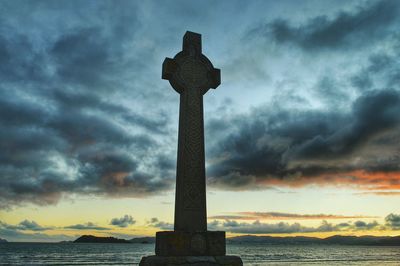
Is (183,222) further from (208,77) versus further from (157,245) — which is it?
(208,77)

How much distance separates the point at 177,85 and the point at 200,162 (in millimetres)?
1668

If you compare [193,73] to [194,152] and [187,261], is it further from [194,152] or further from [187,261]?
[187,261]

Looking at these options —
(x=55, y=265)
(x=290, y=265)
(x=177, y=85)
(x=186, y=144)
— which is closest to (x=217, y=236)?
(x=186, y=144)

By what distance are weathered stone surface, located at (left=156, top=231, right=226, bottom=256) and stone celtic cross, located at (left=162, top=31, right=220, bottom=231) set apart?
10.0 inches

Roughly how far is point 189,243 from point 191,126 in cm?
218

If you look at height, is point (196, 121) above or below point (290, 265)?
above

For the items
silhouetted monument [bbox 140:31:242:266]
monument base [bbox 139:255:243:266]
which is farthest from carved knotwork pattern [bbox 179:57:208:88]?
monument base [bbox 139:255:243:266]

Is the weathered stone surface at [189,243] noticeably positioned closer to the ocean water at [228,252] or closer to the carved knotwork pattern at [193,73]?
the carved knotwork pattern at [193,73]

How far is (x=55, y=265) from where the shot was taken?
1865 inches

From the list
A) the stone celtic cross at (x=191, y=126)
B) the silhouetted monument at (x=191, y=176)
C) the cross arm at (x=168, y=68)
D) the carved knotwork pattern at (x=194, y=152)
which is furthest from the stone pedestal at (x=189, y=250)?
the cross arm at (x=168, y=68)

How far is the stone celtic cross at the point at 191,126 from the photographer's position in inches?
243

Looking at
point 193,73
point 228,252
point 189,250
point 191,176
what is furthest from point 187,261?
point 228,252

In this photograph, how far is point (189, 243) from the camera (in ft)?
18.8

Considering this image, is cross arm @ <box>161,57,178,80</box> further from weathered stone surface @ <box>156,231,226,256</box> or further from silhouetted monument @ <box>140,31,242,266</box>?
weathered stone surface @ <box>156,231,226,256</box>
